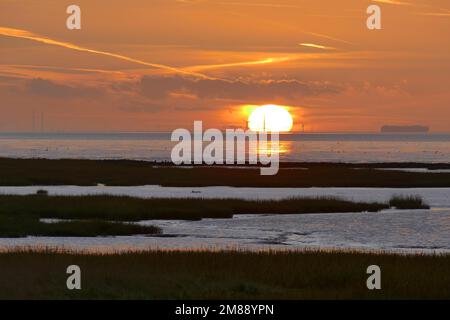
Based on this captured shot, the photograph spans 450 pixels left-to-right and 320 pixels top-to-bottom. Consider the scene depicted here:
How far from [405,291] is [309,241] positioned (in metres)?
14.9

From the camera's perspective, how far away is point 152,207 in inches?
2057

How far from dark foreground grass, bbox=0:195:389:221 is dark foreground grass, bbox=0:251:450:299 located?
18.4 m

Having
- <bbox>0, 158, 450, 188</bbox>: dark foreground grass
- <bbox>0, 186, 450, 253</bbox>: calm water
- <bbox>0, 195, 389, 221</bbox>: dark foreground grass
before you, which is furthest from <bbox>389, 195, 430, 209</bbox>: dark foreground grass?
<bbox>0, 158, 450, 188</bbox>: dark foreground grass

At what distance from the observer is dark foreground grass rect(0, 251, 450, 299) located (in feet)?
76.2

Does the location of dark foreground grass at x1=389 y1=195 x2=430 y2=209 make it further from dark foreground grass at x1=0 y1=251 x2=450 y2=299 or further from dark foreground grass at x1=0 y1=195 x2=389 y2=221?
dark foreground grass at x1=0 y1=251 x2=450 y2=299

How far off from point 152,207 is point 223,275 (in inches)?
1029

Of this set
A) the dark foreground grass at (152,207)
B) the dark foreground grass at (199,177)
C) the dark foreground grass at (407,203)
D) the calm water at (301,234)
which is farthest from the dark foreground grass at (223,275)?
the dark foreground grass at (199,177)

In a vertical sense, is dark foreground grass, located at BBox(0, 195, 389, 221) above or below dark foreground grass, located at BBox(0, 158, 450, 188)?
below

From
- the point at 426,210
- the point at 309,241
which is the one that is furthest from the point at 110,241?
the point at 426,210

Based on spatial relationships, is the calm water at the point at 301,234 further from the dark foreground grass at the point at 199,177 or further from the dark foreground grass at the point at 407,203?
the dark foreground grass at the point at 199,177

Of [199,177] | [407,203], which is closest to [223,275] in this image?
[407,203]

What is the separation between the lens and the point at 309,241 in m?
39.2

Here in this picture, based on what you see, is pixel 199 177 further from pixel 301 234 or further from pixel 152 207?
pixel 301 234
